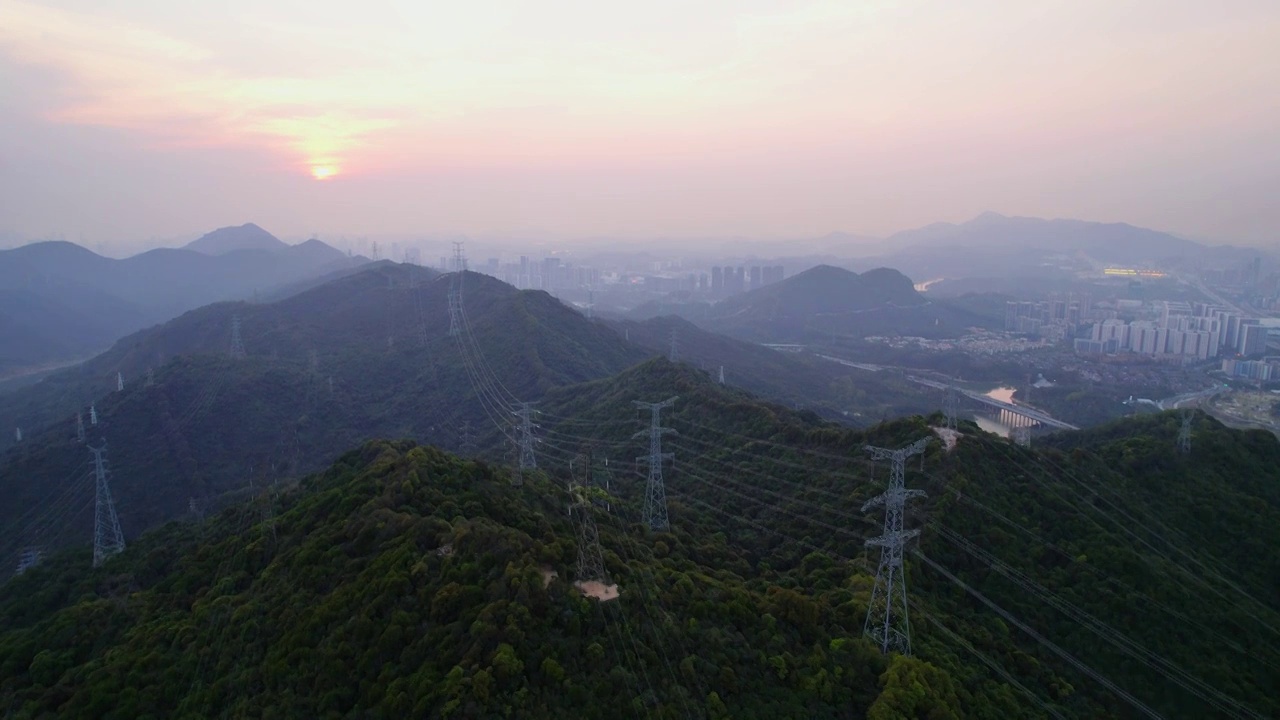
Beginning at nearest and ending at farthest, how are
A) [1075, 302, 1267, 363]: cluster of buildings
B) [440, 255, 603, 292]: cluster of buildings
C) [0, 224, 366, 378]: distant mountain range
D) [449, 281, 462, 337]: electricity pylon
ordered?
[449, 281, 462, 337]: electricity pylon
[1075, 302, 1267, 363]: cluster of buildings
[0, 224, 366, 378]: distant mountain range
[440, 255, 603, 292]: cluster of buildings

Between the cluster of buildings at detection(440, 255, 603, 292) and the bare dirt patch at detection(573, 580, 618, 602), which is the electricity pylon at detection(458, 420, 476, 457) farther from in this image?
the cluster of buildings at detection(440, 255, 603, 292)

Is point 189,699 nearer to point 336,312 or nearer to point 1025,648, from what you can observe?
point 1025,648

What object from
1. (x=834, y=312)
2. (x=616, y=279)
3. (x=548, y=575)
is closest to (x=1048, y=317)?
(x=834, y=312)

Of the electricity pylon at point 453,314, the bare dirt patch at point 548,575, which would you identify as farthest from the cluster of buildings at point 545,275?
the bare dirt patch at point 548,575

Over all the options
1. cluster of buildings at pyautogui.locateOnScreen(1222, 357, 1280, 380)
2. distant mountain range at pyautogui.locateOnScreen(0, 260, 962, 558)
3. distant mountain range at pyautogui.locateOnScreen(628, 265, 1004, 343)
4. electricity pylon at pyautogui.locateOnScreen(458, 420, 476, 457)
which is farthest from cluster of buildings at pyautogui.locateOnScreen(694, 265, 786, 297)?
electricity pylon at pyautogui.locateOnScreen(458, 420, 476, 457)

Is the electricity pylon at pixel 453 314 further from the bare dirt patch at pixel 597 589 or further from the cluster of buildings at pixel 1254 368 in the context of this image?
the cluster of buildings at pixel 1254 368
